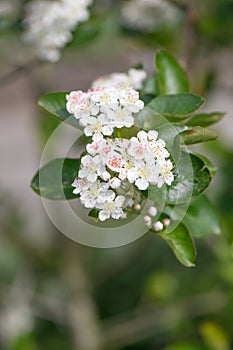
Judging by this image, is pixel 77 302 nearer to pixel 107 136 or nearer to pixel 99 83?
pixel 99 83

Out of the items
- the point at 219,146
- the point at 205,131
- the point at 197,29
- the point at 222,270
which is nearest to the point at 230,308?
the point at 222,270

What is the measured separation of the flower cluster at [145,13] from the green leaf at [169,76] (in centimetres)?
45

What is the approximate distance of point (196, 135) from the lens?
2.12ft

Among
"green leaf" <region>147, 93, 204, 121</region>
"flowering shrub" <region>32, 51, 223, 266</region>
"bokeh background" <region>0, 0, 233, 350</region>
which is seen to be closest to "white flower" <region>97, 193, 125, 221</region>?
"flowering shrub" <region>32, 51, 223, 266</region>

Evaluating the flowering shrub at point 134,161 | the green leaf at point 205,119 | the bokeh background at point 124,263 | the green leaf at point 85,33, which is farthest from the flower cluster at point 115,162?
the green leaf at point 85,33

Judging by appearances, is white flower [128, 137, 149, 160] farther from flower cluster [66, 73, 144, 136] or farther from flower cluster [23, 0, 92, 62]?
flower cluster [23, 0, 92, 62]

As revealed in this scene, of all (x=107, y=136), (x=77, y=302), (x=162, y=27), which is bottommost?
(x=77, y=302)

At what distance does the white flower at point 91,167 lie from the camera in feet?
2.05

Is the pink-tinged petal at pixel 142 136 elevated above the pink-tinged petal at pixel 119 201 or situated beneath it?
elevated above

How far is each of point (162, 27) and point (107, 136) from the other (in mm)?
760

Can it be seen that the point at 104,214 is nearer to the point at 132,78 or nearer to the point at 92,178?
the point at 92,178

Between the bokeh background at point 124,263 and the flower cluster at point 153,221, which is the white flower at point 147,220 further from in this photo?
the bokeh background at point 124,263

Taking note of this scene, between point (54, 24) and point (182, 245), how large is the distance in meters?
0.49

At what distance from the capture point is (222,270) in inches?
53.1
